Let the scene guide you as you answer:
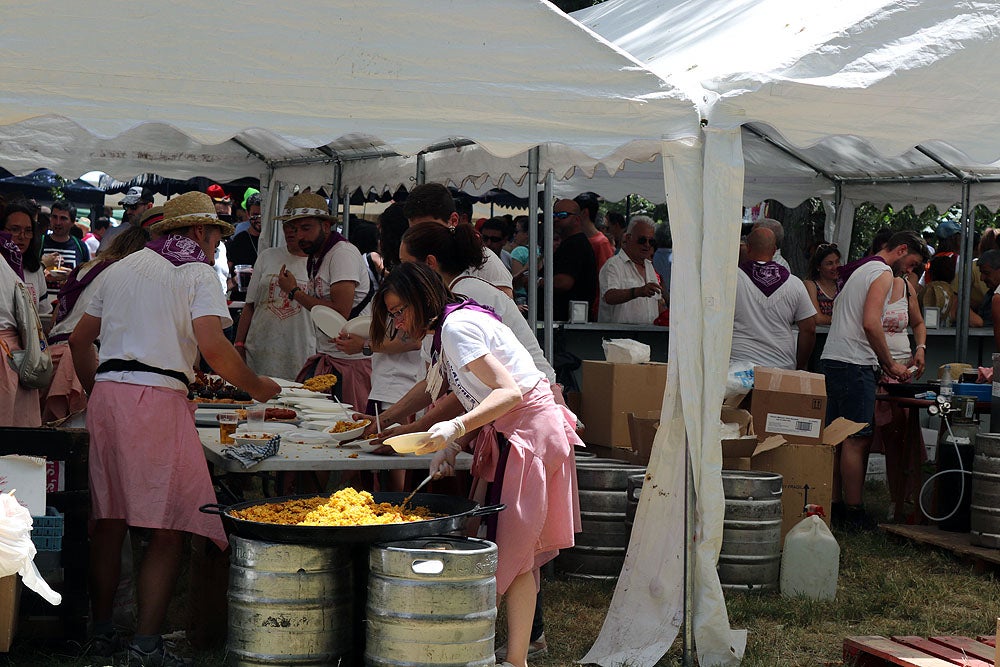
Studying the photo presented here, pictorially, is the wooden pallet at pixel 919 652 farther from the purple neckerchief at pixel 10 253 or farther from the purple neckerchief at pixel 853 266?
the purple neckerchief at pixel 10 253

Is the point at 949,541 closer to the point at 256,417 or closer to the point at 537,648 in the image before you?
the point at 537,648

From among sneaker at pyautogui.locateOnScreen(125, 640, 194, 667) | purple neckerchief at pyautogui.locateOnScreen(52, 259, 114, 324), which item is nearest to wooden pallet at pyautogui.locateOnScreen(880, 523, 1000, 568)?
sneaker at pyautogui.locateOnScreen(125, 640, 194, 667)

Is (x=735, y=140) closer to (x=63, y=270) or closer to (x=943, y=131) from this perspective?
(x=943, y=131)

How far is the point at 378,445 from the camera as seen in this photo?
452 centimetres

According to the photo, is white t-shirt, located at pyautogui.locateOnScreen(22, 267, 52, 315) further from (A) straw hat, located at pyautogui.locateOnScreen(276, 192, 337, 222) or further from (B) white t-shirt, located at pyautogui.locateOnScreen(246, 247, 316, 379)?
(A) straw hat, located at pyautogui.locateOnScreen(276, 192, 337, 222)

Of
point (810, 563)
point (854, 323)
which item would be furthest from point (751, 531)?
point (854, 323)

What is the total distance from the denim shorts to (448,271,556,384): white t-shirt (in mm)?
3006

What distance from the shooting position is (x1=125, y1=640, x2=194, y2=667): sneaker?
4070mm

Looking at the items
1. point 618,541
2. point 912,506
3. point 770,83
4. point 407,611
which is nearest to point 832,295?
point 912,506

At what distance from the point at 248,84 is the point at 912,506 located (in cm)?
541

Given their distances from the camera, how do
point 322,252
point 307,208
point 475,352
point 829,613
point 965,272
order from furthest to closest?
1. point 965,272
2. point 307,208
3. point 322,252
4. point 829,613
5. point 475,352

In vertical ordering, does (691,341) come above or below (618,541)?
above

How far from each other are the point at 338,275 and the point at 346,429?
1.95m

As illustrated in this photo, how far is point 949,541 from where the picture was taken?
639 centimetres
